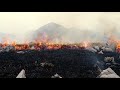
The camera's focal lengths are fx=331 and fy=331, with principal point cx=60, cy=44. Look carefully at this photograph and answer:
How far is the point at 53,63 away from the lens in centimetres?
439

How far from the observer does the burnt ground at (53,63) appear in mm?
4371

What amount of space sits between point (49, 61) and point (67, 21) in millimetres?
584

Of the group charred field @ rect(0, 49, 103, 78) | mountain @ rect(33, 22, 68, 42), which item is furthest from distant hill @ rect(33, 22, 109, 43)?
charred field @ rect(0, 49, 103, 78)

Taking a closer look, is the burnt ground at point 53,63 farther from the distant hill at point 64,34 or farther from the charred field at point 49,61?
the distant hill at point 64,34


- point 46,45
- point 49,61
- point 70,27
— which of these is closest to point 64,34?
point 70,27

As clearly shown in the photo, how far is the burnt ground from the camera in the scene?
4.37 meters

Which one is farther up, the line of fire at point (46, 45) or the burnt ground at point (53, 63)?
the line of fire at point (46, 45)

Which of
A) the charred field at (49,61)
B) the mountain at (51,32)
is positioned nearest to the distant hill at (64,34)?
the mountain at (51,32)

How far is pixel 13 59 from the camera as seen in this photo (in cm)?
439

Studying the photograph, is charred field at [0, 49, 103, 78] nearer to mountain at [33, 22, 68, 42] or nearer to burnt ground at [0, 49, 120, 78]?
burnt ground at [0, 49, 120, 78]
